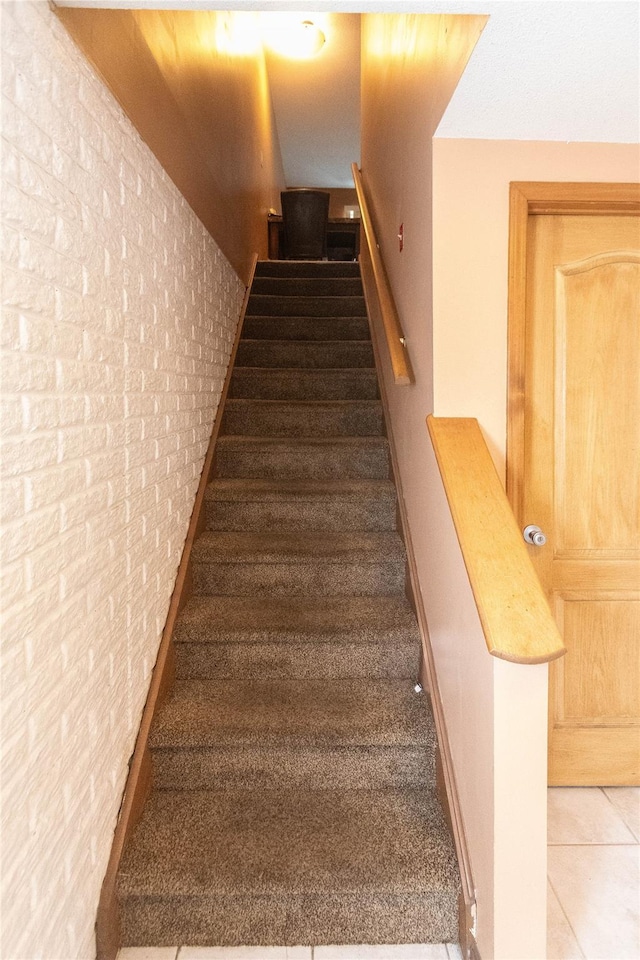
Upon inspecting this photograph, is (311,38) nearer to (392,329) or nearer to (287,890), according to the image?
(392,329)

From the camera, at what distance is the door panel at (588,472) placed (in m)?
1.94

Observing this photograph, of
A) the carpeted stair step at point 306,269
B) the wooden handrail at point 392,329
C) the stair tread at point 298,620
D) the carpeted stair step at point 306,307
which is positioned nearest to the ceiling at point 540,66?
Answer: the wooden handrail at point 392,329

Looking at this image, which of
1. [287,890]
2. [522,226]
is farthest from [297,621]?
[522,226]

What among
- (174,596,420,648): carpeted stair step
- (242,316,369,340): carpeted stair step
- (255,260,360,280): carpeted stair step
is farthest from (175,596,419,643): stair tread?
(255,260,360,280): carpeted stair step

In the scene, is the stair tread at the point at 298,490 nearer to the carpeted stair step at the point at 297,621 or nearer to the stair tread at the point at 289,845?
the carpeted stair step at the point at 297,621

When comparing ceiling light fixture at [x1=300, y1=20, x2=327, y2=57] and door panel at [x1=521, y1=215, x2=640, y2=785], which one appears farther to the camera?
ceiling light fixture at [x1=300, y1=20, x2=327, y2=57]

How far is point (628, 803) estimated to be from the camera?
201cm

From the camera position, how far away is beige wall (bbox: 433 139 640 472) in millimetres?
1766

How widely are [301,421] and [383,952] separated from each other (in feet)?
7.36

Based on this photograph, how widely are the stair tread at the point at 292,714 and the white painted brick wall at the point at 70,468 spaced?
0.58 ft

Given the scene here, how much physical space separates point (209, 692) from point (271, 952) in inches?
29.2

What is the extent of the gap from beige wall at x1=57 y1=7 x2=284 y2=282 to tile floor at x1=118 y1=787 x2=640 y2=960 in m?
2.15

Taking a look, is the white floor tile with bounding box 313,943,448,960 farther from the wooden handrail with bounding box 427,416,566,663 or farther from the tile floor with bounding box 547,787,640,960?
the wooden handrail with bounding box 427,416,566,663

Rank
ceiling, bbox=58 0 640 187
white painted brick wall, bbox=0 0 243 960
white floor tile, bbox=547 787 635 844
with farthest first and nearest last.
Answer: white floor tile, bbox=547 787 635 844, ceiling, bbox=58 0 640 187, white painted brick wall, bbox=0 0 243 960
